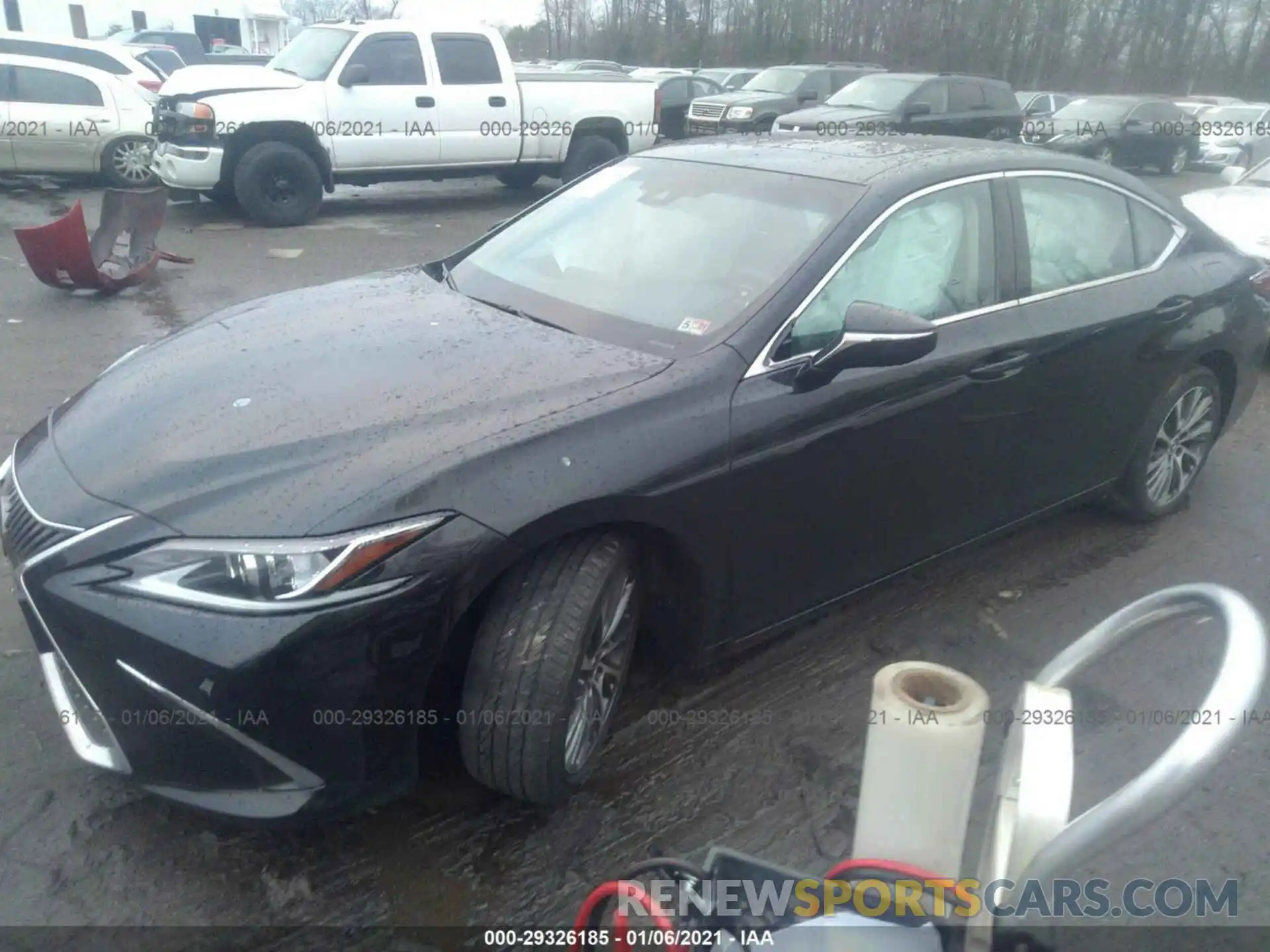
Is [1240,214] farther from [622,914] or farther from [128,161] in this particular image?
[128,161]

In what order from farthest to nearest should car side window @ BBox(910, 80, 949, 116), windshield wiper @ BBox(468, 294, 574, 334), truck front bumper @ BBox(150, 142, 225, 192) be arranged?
car side window @ BBox(910, 80, 949, 116) < truck front bumper @ BBox(150, 142, 225, 192) < windshield wiper @ BBox(468, 294, 574, 334)

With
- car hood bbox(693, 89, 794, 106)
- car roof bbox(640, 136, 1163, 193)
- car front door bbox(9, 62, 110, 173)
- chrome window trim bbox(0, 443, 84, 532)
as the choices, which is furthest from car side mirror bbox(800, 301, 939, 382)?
car hood bbox(693, 89, 794, 106)

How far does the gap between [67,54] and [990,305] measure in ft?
42.5

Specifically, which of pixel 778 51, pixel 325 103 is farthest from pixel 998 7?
pixel 325 103

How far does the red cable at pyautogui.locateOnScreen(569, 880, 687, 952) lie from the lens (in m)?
1.72

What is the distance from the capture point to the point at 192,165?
33.6 feet

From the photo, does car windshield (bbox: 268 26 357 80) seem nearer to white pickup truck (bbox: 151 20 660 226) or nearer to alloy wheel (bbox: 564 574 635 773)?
white pickup truck (bbox: 151 20 660 226)

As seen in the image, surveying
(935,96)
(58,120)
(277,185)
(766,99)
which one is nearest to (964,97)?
(935,96)

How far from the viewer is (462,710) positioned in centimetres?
250

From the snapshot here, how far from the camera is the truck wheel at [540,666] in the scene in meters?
2.46

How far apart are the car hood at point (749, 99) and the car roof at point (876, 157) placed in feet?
44.2

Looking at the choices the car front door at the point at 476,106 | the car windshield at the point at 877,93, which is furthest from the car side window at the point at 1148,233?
the car windshield at the point at 877,93

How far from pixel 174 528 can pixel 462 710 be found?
2.58 ft

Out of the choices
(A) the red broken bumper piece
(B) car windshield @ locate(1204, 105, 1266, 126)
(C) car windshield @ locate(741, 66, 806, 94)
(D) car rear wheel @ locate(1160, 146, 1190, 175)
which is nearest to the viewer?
(A) the red broken bumper piece
